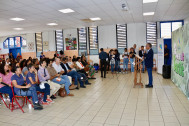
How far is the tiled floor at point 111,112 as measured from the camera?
131 inches

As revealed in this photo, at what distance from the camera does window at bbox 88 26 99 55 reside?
40.4ft

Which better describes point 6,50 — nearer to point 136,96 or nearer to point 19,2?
point 19,2

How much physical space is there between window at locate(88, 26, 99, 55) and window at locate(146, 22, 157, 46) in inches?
146

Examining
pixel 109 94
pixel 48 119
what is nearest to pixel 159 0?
pixel 109 94

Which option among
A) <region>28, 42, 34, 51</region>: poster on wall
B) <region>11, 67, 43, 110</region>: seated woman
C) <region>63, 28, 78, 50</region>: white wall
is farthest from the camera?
<region>28, 42, 34, 51</region>: poster on wall

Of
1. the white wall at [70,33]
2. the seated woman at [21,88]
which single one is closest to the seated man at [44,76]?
the seated woman at [21,88]

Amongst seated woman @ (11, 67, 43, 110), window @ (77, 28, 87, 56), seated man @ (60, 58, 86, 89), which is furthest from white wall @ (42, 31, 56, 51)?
seated woman @ (11, 67, 43, 110)

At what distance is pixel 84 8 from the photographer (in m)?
6.94

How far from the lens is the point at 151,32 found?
11.1 metres

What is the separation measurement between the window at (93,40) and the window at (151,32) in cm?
371

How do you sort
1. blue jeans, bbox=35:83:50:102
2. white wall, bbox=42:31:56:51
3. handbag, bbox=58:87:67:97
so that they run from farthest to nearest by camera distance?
white wall, bbox=42:31:56:51, handbag, bbox=58:87:67:97, blue jeans, bbox=35:83:50:102

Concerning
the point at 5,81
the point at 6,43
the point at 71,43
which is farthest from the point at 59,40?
the point at 5,81

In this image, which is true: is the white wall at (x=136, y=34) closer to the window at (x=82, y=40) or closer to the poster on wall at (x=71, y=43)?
the window at (x=82, y=40)

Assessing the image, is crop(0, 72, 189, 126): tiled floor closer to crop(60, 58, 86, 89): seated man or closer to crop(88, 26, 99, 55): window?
crop(60, 58, 86, 89): seated man
